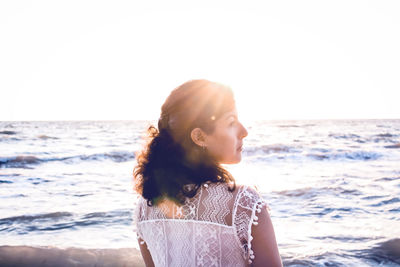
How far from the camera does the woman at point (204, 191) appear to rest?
4.62ft

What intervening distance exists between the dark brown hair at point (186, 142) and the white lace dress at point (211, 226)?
Answer: 0.16ft

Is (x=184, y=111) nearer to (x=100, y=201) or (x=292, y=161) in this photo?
(x=100, y=201)

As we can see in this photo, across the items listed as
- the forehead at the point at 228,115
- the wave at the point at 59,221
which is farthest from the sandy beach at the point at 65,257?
the forehead at the point at 228,115

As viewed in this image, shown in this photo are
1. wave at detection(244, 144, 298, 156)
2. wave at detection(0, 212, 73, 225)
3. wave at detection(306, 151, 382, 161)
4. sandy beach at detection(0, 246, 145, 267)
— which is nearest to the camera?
sandy beach at detection(0, 246, 145, 267)

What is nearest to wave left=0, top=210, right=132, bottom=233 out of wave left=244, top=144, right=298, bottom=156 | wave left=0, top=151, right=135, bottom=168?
wave left=0, top=151, right=135, bottom=168

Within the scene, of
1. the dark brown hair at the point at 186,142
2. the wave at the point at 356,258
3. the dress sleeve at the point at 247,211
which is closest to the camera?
the dress sleeve at the point at 247,211

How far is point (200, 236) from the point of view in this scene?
58.9 inches

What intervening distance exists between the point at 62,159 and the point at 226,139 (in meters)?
16.9

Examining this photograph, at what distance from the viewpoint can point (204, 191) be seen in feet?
4.85

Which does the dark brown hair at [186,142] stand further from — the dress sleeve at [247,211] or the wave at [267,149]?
the wave at [267,149]

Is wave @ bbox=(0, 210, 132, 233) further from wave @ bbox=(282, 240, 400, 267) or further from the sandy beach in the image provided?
wave @ bbox=(282, 240, 400, 267)

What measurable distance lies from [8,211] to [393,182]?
29.6 ft

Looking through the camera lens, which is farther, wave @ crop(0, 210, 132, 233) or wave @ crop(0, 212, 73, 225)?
wave @ crop(0, 212, 73, 225)

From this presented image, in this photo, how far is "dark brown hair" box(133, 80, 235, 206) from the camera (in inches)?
58.9
